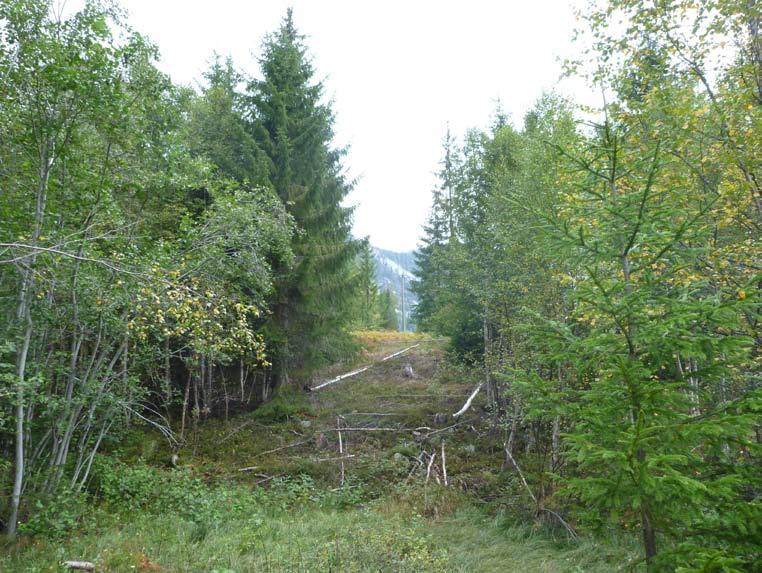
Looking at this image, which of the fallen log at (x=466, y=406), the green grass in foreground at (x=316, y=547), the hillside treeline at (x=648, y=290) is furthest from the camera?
the fallen log at (x=466, y=406)

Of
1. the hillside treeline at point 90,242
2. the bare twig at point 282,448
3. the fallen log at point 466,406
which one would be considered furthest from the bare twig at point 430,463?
the hillside treeline at point 90,242

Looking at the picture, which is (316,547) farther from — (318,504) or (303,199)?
(303,199)

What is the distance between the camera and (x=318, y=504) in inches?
352

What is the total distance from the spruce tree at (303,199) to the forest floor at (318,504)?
2.08 metres

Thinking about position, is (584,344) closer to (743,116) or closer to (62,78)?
(743,116)

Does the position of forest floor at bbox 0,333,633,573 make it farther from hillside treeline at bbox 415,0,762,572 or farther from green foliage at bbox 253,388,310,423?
hillside treeline at bbox 415,0,762,572

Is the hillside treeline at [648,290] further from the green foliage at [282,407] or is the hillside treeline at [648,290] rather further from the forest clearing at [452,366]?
the green foliage at [282,407]

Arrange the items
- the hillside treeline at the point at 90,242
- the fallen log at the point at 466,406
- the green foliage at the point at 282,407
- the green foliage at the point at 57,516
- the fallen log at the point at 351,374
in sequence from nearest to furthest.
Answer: the hillside treeline at the point at 90,242 → the green foliage at the point at 57,516 → the green foliage at the point at 282,407 → the fallen log at the point at 466,406 → the fallen log at the point at 351,374

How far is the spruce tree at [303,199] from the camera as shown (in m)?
12.9

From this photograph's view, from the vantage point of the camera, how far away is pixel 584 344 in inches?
151

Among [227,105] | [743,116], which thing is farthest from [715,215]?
[227,105]

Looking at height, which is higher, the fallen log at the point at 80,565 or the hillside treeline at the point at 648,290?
the hillside treeline at the point at 648,290

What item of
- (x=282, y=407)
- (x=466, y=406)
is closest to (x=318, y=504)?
(x=282, y=407)

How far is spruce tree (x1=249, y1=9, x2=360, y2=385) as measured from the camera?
12.9 metres
